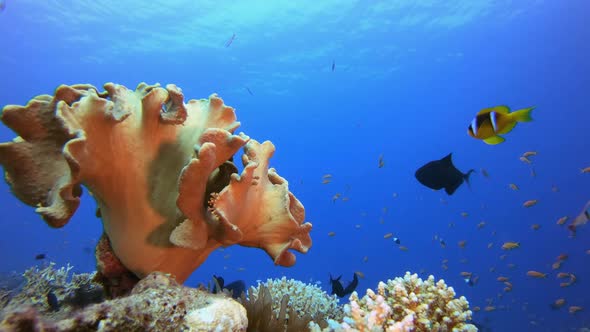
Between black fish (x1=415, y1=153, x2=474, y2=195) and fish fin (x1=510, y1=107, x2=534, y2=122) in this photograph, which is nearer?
fish fin (x1=510, y1=107, x2=534, y2=122)

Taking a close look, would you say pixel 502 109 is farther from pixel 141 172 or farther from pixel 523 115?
pixel 141 172

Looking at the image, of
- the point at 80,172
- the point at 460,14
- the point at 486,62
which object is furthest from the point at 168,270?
the point at 486,62

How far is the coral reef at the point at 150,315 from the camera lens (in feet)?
4.01

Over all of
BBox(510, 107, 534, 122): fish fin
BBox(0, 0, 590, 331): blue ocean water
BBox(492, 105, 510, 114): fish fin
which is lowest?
BBox(510, 107, 534, 122): fish fin

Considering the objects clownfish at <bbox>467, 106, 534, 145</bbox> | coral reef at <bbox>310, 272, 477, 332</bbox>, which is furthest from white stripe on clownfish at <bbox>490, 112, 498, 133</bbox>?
coral reef at <bbox>310, 272, 477, 332</bbox>

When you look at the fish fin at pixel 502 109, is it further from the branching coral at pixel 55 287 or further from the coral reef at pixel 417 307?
the branching coral at pixel 55 287

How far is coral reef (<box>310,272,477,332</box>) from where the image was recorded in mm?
2260

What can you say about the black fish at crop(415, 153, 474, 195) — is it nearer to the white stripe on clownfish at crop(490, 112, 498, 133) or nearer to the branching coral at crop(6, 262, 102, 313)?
the white stripe on clownfish at crop(490, 112, 498, 133)

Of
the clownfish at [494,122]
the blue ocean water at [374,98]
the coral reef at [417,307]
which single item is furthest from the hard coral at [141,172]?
the blue ocean water at [374,98]

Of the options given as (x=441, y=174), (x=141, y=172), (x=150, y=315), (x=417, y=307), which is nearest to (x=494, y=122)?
(x=441, y=174)

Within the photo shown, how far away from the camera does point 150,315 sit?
1537 mm

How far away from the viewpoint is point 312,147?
8231 centimetres

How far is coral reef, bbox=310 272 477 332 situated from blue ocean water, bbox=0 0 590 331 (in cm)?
1417

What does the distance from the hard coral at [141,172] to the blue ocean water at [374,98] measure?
15.2m
